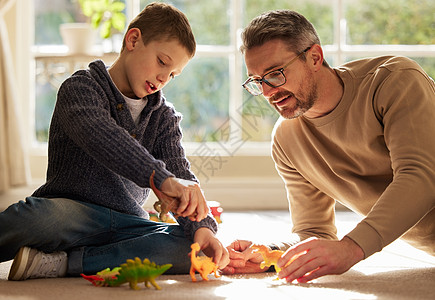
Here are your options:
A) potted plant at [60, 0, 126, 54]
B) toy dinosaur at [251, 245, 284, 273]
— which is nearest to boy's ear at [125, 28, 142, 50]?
toy dinosaur at [251, 245, 284, 273]

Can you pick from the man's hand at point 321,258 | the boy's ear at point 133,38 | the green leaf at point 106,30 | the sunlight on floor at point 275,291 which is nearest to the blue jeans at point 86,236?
the sunlight on floor at point 275,291

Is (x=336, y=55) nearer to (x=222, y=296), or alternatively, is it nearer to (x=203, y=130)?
(x=203, y=130)

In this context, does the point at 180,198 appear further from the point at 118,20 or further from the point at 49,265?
the point at 118,20

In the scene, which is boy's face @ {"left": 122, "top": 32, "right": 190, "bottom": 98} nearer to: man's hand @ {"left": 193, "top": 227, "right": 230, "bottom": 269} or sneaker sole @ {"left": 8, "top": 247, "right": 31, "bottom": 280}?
man's hand @ {"left": 193, "top": 227, "right": 230, "bottom": 269}

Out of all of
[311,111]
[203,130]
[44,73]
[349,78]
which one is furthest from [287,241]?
[44,73]

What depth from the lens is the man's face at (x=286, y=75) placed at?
1629 mm

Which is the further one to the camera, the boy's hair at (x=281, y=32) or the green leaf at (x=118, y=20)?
the green leaf at (x=118, y=20)

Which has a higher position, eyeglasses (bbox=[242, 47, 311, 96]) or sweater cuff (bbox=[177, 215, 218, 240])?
eyeglasses (bbox=[242, 47, 311, 96])

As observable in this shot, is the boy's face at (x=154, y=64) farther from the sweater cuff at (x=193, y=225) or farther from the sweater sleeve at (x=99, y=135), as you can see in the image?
the sweater cuff at (x=193, y=225)

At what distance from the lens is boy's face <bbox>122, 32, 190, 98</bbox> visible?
1598mm

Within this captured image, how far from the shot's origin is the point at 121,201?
1.65 metres

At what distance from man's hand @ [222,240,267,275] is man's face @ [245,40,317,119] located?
0.37m

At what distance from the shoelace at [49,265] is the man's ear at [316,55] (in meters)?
0.82

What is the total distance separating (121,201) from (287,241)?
456 mm
